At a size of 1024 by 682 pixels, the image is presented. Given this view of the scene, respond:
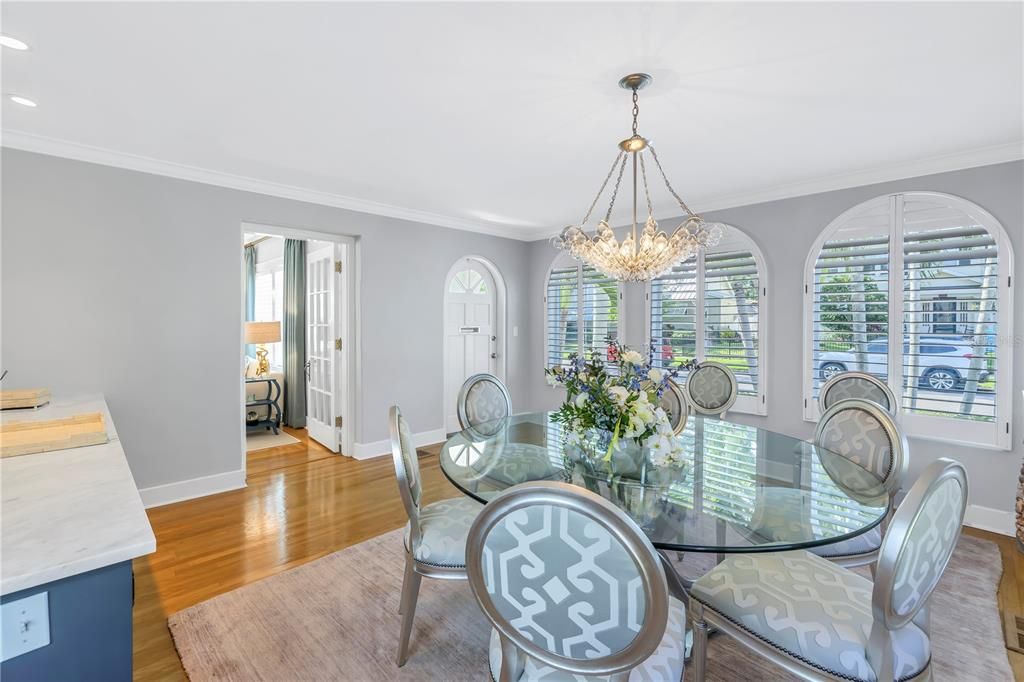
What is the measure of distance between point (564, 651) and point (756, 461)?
1.47 m

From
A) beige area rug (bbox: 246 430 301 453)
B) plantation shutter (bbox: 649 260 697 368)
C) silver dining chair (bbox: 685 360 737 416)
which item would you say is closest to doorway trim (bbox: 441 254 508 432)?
beige area rug (bbox: 246 430 301 453)

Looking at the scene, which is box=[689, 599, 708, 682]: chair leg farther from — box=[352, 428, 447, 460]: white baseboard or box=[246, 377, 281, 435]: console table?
box=[246, 377, 281, 435]: console table

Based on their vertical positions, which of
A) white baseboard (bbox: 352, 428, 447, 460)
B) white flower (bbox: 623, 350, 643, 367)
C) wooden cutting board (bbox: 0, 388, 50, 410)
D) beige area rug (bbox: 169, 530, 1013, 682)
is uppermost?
white flower (bbox: 623, 350, 643, 367)

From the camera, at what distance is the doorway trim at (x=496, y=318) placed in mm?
5121

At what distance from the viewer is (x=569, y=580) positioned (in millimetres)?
1002

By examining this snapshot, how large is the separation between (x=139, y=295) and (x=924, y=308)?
17.8 feet

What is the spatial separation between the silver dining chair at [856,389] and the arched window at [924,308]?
575 millimetres

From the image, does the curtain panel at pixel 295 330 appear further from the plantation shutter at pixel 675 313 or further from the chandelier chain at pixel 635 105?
the chandelier chain at pixel 635 105

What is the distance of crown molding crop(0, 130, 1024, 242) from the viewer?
2871 mm

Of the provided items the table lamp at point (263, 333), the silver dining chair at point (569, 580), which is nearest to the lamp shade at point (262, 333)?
the table lamp at point (263, 333)

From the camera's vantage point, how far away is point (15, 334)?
2.80m

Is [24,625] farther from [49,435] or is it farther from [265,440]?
[265,440]

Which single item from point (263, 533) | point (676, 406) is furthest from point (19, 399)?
point (676, 406)

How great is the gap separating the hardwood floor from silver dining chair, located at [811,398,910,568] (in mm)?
760
